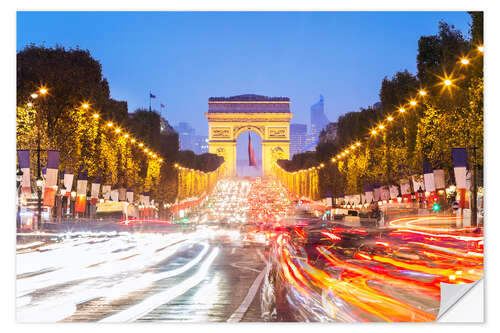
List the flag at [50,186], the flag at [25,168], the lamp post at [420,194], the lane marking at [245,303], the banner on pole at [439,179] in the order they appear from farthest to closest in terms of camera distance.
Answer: the lamp post at [420,194]
the banner on pole at [439,179]
the flag at [50,186]
the flag at [25,168]
the lane marking at [245,303]

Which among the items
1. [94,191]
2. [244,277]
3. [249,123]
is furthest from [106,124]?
[249,123]

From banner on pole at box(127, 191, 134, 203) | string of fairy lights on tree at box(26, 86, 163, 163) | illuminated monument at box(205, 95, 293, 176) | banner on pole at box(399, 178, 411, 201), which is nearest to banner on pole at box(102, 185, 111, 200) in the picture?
string of fairy lights on tree at box(26, 86, 163, 163)

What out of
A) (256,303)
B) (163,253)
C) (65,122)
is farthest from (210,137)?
(256,303)

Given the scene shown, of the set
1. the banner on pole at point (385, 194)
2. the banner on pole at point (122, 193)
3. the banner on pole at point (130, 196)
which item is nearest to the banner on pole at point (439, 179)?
the banner on pole at point (385, 194)

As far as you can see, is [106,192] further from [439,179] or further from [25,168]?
[439,179]

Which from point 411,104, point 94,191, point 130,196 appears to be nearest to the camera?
point 94,191

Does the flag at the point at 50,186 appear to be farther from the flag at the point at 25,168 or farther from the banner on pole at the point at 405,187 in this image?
the banner on pole at the point at 405,187

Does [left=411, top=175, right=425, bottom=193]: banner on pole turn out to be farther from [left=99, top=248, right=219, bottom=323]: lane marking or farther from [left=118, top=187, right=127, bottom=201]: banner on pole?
[left=99, top=248, right=219, bottom=323]: lane marking
